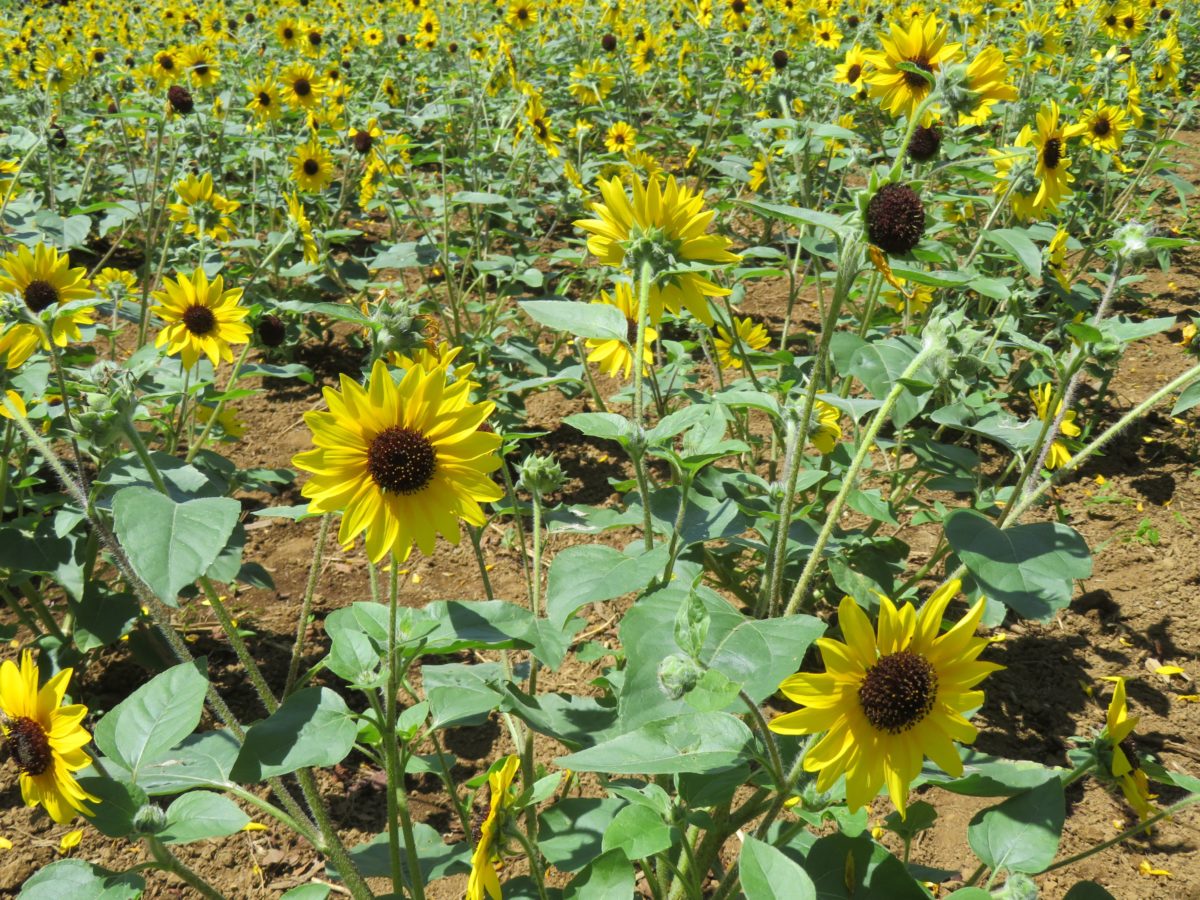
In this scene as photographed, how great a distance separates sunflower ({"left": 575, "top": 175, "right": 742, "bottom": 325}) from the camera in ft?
6.18

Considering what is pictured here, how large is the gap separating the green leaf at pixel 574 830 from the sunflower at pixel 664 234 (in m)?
1.01

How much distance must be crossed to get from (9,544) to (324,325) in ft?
9.71

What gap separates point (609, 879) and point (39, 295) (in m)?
2.37

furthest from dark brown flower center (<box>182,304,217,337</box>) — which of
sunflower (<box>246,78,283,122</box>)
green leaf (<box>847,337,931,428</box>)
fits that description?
sunflower (<box>246,78,283,122</box>)

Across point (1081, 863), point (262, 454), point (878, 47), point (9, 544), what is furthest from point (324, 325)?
point (878, 47)

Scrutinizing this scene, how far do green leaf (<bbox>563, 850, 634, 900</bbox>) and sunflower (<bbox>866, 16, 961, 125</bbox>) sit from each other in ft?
7.68

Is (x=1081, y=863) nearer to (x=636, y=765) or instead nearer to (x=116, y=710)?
(x=636, y=765)

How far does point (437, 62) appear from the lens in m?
7.91

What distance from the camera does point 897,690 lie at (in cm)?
127

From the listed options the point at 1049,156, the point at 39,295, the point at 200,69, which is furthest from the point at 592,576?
the point at 200,69

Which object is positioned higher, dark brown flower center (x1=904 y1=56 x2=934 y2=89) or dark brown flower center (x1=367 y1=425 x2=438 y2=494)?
dark brown flower center (x1=904 y1=56 x2=934 y2=89)

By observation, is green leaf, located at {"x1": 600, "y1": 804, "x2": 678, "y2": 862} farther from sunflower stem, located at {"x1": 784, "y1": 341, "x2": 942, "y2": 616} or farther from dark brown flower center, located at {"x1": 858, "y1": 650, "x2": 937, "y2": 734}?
sunflower stem, located at {"x1": 784, "y1": 341, "x2": 942, "y2": 616}

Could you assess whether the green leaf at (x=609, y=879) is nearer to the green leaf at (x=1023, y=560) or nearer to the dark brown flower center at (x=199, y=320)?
the green leaf at (x=1023, y=560)

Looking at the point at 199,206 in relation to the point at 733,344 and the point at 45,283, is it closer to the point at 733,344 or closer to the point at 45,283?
the point at 45,283
